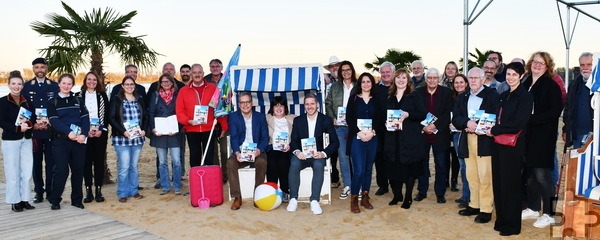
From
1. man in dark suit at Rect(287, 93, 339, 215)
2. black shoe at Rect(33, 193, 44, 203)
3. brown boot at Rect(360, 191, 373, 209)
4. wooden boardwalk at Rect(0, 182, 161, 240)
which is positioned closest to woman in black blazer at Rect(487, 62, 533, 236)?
brown boot at Rect(360, 191, 373, 209)

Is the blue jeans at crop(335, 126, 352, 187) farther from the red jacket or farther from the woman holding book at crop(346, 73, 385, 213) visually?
the red jacket

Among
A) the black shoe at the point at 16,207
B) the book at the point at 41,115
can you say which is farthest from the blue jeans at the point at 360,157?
the black shoe at the point at 16,207

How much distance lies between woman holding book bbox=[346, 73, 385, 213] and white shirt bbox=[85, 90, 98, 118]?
3086 millimetres

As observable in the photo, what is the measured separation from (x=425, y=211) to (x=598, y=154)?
6.59 ft

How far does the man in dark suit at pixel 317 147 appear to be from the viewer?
5.96 metres

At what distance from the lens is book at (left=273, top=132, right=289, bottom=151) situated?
6144mm

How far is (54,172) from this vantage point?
235 inches

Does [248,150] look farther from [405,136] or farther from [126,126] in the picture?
[405,136]

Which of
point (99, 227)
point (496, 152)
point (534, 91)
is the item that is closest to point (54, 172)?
point (99, 227)

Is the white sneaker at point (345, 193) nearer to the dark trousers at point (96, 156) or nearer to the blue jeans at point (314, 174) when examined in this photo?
the blue jeans at point (314, 174)

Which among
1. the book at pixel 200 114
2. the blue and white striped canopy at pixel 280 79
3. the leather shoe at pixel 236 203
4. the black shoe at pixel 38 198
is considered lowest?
the leather shoe at pixel 236 203

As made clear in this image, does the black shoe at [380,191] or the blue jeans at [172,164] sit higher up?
the blue jeans at [172,164]

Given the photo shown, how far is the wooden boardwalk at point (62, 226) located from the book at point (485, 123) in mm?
3344

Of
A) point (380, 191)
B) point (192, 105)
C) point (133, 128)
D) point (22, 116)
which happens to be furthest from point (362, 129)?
point (22, 116)
